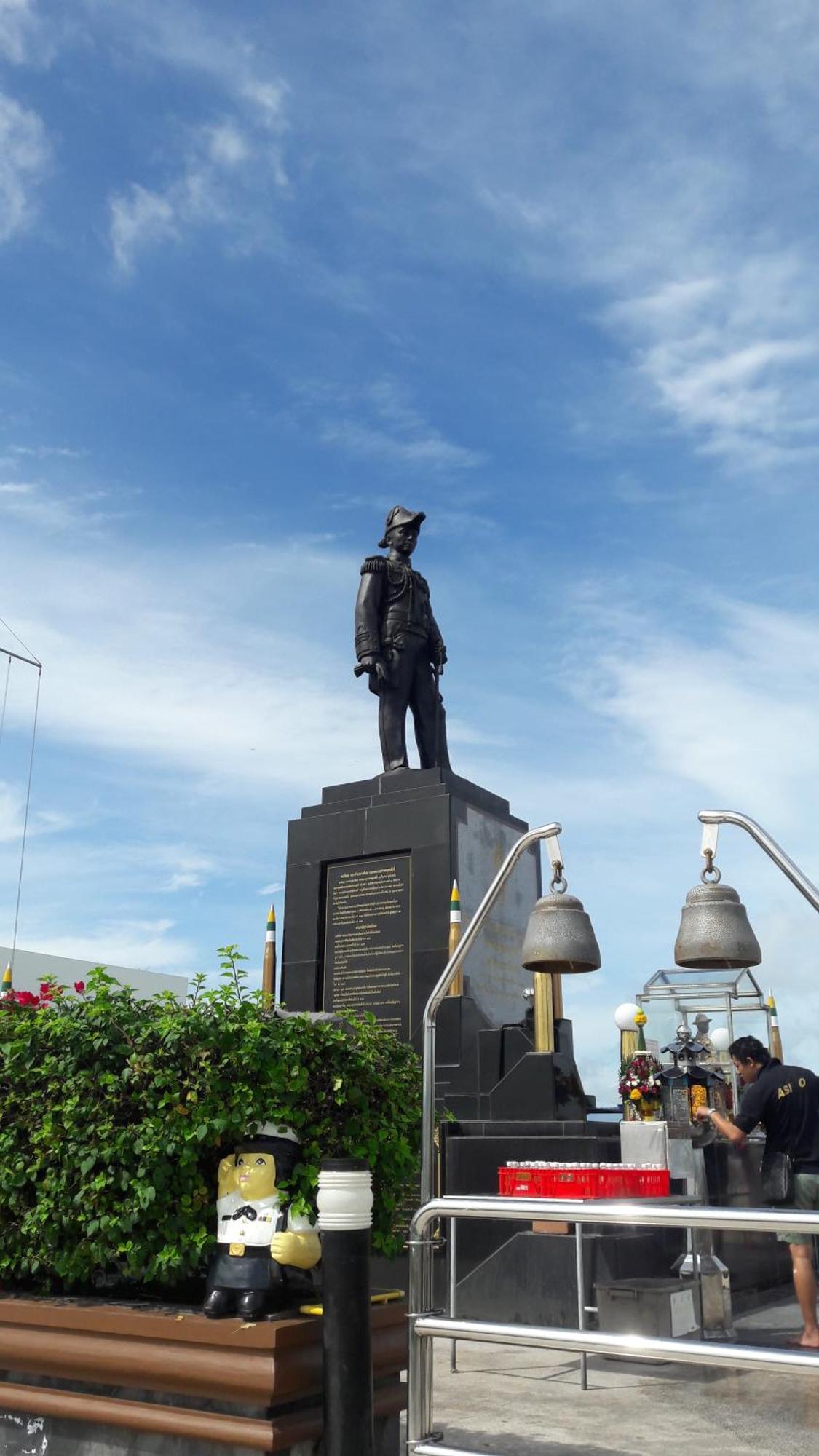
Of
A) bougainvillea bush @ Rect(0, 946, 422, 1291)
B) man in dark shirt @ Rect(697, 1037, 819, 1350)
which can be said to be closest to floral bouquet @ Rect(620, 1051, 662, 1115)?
man in dark shirt @ Rect(697, 1037, 819, 1350)

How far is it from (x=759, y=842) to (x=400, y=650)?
858cm

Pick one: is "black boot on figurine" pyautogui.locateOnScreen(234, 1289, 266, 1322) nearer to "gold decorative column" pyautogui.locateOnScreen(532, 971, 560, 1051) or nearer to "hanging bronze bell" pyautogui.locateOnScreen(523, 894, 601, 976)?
"hanging bronze bell" pyautogui.locateOnScreen(523, 894, 601, 976)

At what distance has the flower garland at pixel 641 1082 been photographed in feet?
31.6

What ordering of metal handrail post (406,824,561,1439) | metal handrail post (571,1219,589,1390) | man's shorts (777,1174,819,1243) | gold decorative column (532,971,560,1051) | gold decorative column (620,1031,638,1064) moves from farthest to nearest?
gold decorative column (620,1031,638,1064)
gold decorative column (532,971,560,1051)
man's shorts (777,1174,819,1243)
metal handrail post (571,1219,589,1390)
metal handrail post (406,824,561,1439)

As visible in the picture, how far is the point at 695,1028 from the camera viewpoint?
16.3 meters

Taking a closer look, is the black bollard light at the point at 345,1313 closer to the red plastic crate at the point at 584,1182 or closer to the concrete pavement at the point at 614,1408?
the concrete pavement at the point at 614,1408

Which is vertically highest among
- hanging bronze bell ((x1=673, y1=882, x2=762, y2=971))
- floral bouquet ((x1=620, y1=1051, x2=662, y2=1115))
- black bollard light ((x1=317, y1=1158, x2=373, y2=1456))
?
hanging bronze bell ((x1=673, y1=882, x2=762, y2=971))

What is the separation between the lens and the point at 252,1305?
5000 millimetres

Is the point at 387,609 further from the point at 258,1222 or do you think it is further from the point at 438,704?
the point at 258,1222

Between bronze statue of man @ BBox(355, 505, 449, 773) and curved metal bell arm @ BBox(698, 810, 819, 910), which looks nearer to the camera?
curved metal bell arm @ BBox(698, 810, 819, 910)

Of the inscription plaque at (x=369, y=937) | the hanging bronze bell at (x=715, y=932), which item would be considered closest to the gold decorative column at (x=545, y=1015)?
the inscription plaque at (x=369, y=937)

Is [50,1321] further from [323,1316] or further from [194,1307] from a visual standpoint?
[323,1316]

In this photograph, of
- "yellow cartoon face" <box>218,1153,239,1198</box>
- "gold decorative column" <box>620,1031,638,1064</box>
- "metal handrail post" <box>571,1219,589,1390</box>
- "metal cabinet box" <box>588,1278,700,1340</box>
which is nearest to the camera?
"yellow cartoon face" <box>218,1153,239,1198</box>

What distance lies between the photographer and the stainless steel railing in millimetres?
3957
